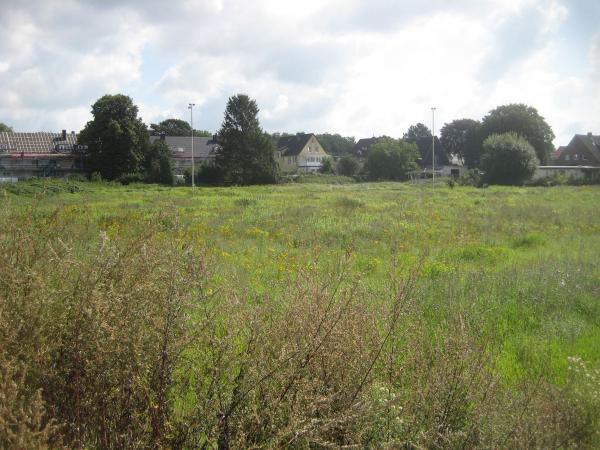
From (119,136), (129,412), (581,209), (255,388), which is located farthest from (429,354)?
(119,136)

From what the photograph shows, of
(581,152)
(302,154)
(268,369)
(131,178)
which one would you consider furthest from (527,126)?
(268,369)

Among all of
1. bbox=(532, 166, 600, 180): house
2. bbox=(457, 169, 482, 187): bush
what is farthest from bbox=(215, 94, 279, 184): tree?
bbox=(532, 166, 600, 180): house

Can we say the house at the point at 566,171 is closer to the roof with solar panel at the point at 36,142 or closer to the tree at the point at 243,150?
the tree at the point at 243,150

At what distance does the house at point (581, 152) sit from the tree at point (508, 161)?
83.1 ft

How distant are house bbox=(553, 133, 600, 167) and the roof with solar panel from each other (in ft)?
233

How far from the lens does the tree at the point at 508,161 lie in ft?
181

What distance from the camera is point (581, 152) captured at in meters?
77.6

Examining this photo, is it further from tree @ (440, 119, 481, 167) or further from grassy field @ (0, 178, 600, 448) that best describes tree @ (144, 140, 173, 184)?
grassy field @ (0, 178, 600, 448)

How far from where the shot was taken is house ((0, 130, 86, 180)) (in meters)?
63.5

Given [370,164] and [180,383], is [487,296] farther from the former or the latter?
[370,164]

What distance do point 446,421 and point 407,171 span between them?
2594 inches

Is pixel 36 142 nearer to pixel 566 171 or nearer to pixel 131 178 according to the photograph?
pixel 131 178

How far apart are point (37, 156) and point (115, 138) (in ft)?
54.0

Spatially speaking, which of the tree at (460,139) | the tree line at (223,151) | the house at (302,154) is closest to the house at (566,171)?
the tree line at (223,151)
